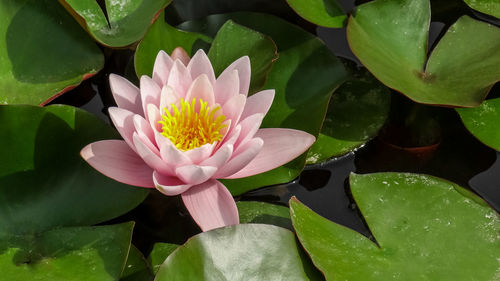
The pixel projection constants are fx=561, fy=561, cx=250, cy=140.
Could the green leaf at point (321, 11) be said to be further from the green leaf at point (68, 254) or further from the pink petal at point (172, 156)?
the green leaf at point (68, 254)

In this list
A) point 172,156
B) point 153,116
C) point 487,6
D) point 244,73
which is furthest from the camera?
point 487,6

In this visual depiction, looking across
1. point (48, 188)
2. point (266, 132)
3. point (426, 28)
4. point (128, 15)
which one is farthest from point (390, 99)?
point (48, 188)

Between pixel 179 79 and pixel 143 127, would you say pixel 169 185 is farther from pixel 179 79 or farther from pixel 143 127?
pixel 179 79

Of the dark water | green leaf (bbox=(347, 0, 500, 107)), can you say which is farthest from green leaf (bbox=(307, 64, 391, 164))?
green leaf (bbox=(347, 0, 500, 107))

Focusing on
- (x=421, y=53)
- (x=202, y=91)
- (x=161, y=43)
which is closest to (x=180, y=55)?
(x=161, y=43)

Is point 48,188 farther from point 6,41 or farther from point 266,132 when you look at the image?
point 266,132
